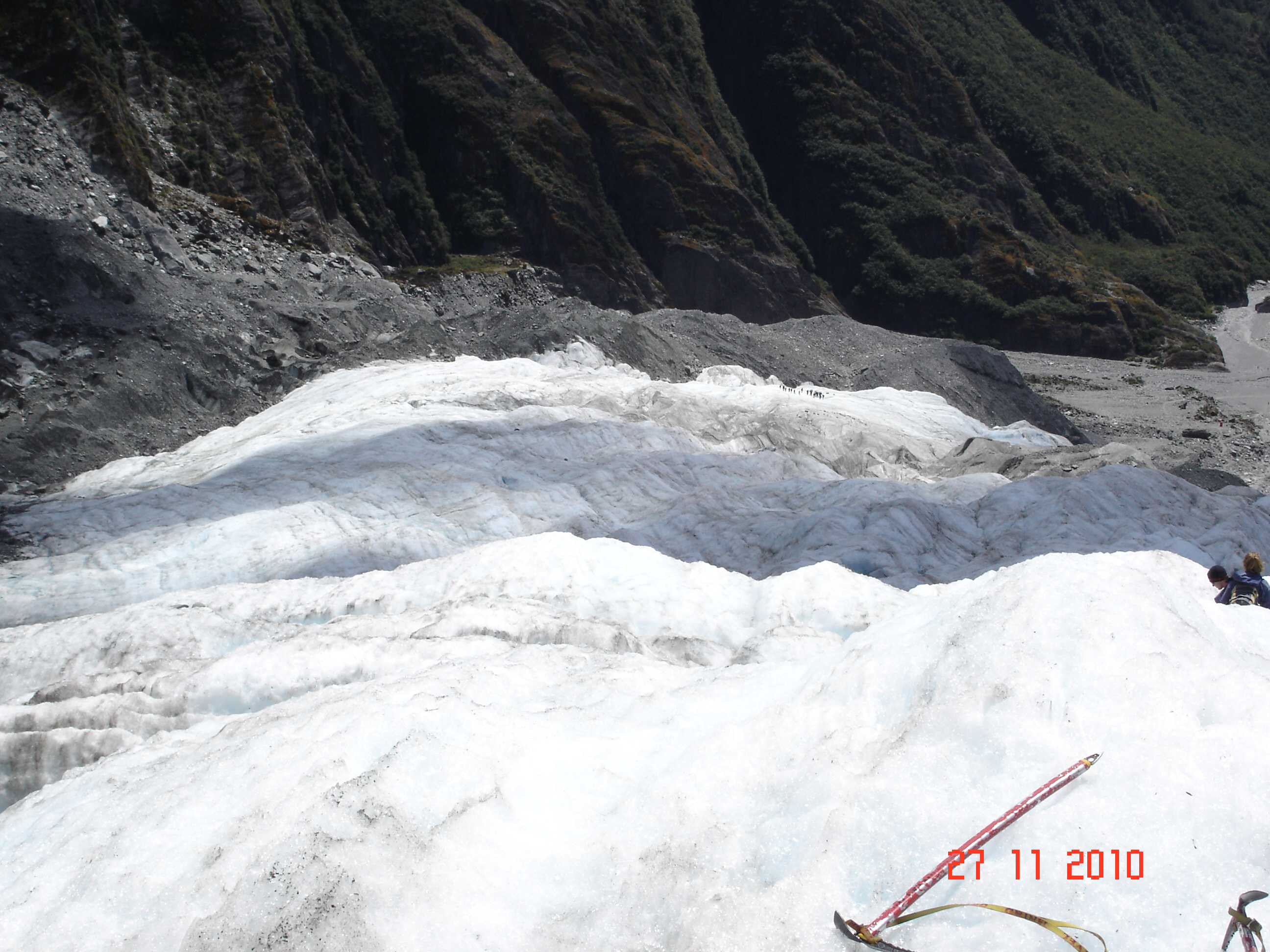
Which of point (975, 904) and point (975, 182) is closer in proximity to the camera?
point (975, 904)

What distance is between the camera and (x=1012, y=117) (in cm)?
8506

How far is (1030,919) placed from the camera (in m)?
3.96

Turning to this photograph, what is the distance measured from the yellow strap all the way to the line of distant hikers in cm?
449

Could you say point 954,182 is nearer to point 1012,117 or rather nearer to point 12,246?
point 1012,117

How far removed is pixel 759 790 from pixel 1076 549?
10589 millimetres

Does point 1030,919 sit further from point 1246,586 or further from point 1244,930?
point 1246,586

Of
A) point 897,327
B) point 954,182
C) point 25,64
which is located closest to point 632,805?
point 25,64

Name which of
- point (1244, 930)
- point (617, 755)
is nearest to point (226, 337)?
point (617, 755)

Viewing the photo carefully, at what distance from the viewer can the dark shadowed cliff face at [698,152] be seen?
39562 millimetres

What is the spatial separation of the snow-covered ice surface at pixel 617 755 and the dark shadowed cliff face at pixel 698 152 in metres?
26.3

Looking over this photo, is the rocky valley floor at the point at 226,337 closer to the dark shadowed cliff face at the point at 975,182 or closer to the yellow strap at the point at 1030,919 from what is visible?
the yellow strap at the point at 1030,919

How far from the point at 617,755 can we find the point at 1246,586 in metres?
5.44

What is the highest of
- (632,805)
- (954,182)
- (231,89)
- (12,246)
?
(231,89)

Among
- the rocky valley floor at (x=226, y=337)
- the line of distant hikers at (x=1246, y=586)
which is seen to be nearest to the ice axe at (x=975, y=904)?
the line of distant hikers at (x=1246, y=586)
